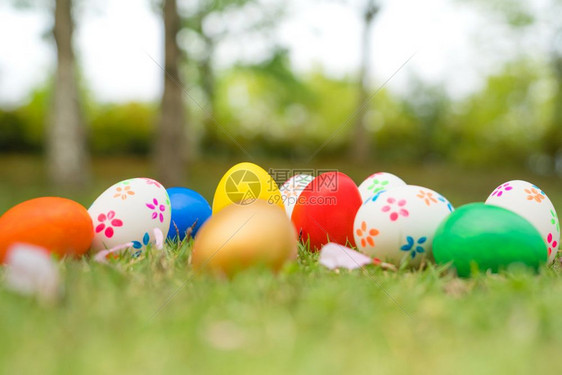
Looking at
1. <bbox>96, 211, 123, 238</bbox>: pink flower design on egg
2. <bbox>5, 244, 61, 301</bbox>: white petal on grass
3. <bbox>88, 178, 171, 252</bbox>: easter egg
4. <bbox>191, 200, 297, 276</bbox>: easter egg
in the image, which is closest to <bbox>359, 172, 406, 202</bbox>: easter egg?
<bbox>191, 200, 297, 276</bbox>: easter egg

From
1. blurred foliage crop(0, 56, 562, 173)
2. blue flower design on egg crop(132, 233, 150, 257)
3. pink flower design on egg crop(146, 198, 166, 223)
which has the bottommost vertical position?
blurred foliage crop(0, 56, 562, 173)

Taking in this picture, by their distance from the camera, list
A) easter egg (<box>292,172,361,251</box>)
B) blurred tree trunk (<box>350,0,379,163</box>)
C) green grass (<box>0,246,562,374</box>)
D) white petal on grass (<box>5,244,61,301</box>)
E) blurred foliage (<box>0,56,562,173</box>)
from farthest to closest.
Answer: blurred foliage (<box>0,56,562,173</box>)
blurred tree trunk (<box>350,0,379,163</box>)
easter egg (<box>292,172,361,251</box>)
white petal on grass (<box>5,244,61,301</box>)
green grass (<box>0,246,562,374</box>)

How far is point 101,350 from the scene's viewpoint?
126 cm

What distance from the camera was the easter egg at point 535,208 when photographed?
240 centimetres

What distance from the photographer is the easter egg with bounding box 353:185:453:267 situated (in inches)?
88.0

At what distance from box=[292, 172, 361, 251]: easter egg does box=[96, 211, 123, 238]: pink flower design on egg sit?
930mm

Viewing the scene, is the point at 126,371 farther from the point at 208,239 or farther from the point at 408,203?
the point at 408,203

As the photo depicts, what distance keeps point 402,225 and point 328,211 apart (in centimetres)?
48

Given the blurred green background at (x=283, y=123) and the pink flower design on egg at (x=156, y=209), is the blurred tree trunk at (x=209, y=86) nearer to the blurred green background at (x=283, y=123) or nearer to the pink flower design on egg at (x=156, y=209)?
the blurred green background at (x=283, y=123)

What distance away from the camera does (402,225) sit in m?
2.23

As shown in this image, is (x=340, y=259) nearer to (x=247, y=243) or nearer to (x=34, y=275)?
(x=247, y=243)

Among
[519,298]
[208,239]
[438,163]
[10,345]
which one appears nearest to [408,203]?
[519,298]

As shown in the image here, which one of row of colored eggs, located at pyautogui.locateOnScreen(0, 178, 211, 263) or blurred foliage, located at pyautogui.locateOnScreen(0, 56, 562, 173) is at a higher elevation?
row of colored eggs, located at pyautogui.locateOnScreen(0, 178, 211, 263)

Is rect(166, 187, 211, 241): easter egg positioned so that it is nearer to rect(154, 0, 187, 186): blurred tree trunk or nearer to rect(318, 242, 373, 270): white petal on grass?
rect(318, 242, 373, 270): white petal on grass
